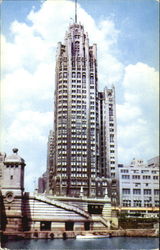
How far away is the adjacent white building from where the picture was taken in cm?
1411

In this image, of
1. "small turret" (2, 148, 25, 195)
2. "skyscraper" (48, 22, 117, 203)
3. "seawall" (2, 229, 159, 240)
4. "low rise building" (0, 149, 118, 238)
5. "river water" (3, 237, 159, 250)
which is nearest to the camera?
"river water" (3, 237, 159, 250)

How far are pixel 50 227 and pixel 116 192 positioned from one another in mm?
6046

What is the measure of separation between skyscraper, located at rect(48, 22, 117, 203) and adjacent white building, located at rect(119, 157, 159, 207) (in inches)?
27.5

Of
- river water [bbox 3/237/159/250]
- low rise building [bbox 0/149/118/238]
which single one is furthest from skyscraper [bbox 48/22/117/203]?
river water [bbox 3/237/159/250]

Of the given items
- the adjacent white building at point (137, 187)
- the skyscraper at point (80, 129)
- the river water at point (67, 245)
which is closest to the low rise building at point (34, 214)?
the river water at point (67, 245)

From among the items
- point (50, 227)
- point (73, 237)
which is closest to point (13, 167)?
point (50, 227)

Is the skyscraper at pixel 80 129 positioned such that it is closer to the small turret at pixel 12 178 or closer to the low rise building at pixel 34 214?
the low rise building at pixel 34 214

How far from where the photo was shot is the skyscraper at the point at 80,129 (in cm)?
1481

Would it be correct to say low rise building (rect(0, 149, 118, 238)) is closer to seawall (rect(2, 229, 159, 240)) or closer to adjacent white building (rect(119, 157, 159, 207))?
seawall (rect(2, 229, 159, 240))

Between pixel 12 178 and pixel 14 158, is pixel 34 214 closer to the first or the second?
pixel 12 178

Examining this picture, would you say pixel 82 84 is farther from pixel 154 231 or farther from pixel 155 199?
pixel 154 231

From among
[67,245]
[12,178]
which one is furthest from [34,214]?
[67,245]

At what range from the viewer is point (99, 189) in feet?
53.6

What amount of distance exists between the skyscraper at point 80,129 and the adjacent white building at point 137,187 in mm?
699
